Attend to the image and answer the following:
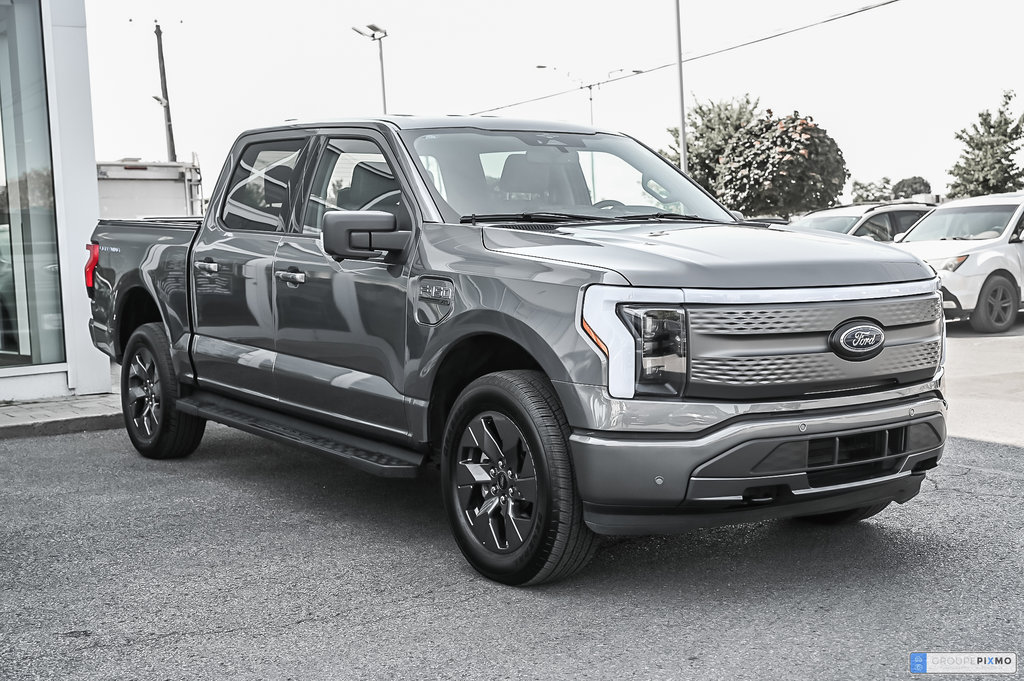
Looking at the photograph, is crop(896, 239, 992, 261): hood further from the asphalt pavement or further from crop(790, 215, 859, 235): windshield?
the asphalt pavement

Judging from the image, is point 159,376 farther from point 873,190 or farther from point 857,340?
point 873,190

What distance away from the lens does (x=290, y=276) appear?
225 inches

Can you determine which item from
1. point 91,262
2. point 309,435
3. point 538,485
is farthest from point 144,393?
point 538,485

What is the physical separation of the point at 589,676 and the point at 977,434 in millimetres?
4960

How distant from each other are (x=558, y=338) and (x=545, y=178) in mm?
1485

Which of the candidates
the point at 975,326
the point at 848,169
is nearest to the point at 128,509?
the point at 975,326

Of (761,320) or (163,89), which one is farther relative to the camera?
(163,89)

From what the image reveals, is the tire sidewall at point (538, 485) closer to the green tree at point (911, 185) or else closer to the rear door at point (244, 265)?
the rear door at point (244, 265)

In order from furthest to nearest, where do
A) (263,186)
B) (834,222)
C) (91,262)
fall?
(834,222) → (91,262) → (263,186)

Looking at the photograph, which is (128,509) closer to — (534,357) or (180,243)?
(180,243)

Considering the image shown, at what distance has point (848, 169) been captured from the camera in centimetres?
3853

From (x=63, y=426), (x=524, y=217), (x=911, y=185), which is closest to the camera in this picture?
(x=524, y=217)

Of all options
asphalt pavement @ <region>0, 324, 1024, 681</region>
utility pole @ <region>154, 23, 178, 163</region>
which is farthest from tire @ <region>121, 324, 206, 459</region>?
utility pole @ <region>154, 23, 178, 163</region>

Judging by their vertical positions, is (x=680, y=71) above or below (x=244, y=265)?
above
